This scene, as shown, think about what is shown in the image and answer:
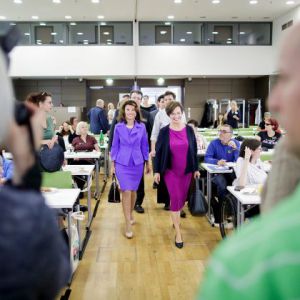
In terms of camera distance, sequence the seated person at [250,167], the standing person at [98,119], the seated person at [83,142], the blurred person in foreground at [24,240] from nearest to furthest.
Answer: the blurred person in foreground at [24,240]
the seated person at [250,167]
the seated person at [83,142]
the standing person at [98,119]

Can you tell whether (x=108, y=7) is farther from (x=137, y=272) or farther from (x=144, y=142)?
(x=137, y=272)

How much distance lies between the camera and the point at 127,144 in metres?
4.82

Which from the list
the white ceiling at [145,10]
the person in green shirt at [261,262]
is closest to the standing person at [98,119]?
the white ceiling at [145,10]

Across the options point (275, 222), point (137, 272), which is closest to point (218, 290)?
point (275, 222)

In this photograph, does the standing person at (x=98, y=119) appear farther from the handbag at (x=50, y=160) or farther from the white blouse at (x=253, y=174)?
the white blouse at (x=253, y=174)

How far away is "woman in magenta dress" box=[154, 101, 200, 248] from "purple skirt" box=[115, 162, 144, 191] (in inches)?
15.3

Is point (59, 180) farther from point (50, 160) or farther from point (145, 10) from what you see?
point (145, 10)

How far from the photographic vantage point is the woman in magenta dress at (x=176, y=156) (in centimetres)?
444

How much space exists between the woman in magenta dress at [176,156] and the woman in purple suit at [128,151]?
15.7 inches

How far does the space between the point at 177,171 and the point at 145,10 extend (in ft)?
31.7

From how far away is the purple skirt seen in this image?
15.8 feet

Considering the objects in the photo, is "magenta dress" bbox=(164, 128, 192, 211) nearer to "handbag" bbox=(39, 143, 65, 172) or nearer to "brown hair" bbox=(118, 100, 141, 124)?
"brown hair" bbox=(118, 100, 141, 124)

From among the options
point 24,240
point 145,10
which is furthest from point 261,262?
point 145,10

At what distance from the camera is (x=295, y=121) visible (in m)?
0.57
